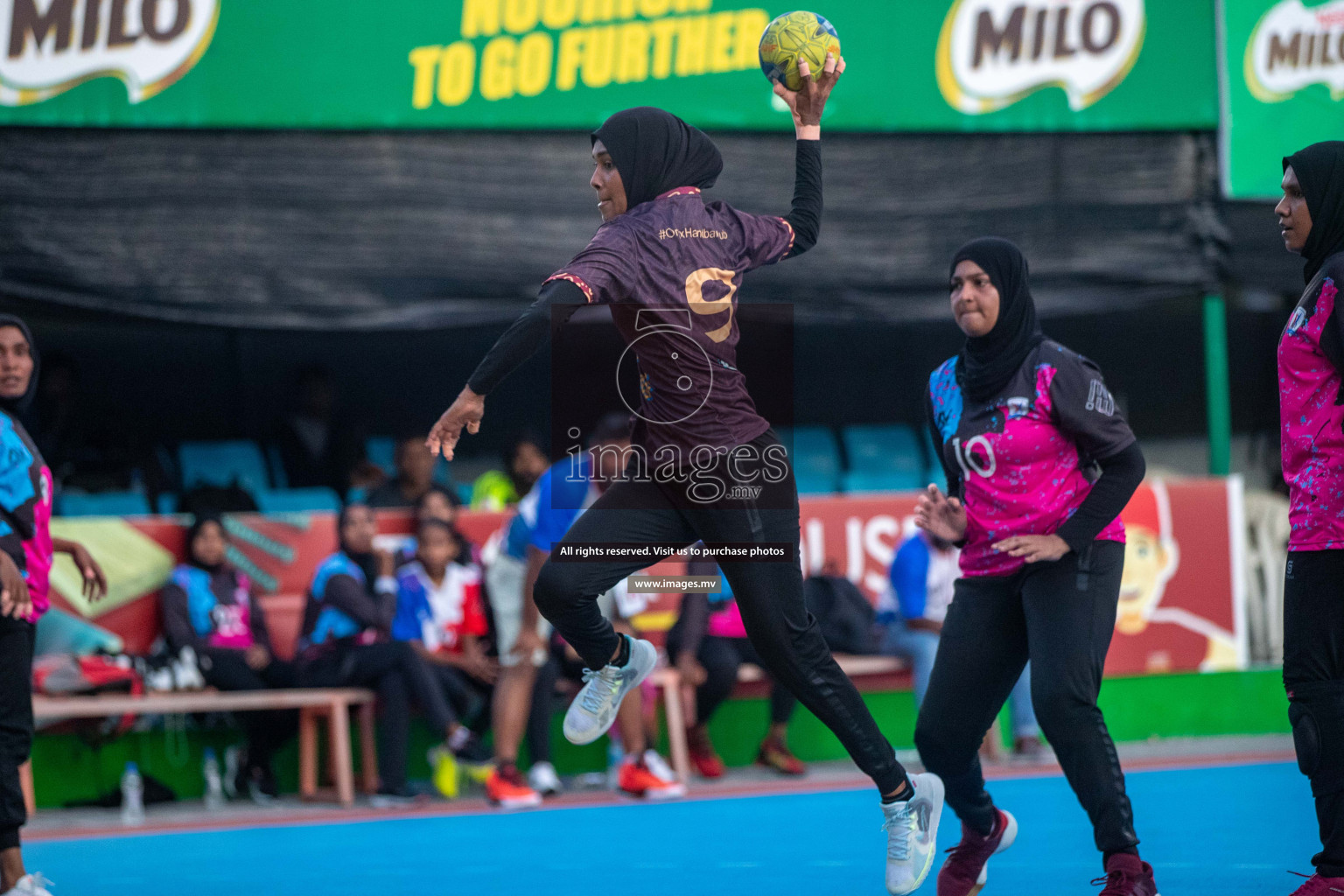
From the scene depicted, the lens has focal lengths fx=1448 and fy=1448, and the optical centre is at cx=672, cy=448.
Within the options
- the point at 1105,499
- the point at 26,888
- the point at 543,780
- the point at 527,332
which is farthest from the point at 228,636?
the point at 1105,499

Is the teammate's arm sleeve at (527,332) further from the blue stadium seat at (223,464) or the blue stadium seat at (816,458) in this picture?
the blue stadium seat at (816,458)

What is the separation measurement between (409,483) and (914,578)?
337 cm

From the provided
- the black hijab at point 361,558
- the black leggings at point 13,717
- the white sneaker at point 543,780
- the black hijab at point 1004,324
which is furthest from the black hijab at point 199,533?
the black hijab at point 1004,324

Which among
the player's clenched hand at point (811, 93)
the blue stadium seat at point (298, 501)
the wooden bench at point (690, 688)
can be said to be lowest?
the wooden bench at point (690, 688)

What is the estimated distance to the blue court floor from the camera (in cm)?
575

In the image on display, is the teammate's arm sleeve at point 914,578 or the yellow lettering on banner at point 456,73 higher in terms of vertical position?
the yellow lettering on banner at point 456,73

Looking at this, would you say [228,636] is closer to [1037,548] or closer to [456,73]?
[456,73]

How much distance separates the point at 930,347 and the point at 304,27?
20.6ft

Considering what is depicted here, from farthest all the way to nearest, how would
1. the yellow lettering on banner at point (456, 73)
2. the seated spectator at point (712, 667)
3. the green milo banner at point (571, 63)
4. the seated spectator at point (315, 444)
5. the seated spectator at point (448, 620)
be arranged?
the seated spectator at point (315, 444)
the yellow lettering on banner at point (456, 73)
the green milo banner at point (571, 63)
the seated spectator at point (712, 667)
the seated spectator at point (448, 620)

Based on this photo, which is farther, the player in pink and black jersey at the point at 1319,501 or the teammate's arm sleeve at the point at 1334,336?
the player in pink and black jersey at the point at 1319,501

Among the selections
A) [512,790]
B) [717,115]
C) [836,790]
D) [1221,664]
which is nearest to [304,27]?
[717,115]

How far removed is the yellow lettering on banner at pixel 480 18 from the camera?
9711 millimetres

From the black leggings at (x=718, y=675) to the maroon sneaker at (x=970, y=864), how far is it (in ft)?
12.9

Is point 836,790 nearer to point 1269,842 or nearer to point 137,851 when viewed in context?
point 1269,842
